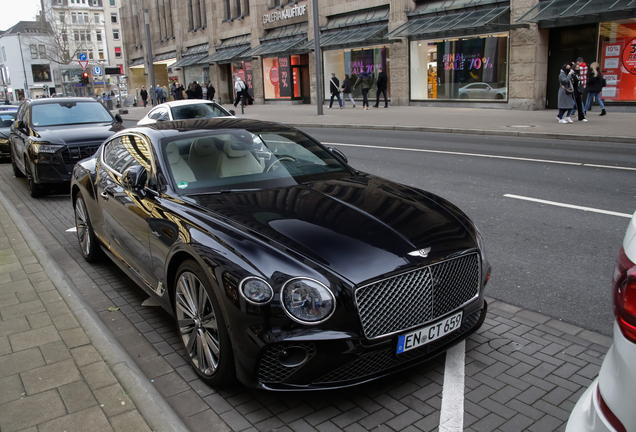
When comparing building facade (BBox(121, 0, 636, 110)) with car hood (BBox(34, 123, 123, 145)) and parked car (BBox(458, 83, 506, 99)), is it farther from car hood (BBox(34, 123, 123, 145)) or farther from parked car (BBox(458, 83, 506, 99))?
car hood (BBox(34, 123, 123, 145))

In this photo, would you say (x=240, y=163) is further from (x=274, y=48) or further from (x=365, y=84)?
(x=274, y=48)

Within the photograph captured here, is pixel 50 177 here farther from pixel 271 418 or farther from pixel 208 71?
pixel 208 71

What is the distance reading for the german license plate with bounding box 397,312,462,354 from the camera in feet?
10.3

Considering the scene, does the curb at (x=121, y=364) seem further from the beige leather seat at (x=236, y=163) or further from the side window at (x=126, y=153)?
the beige leather seat at (x=236, y=163)

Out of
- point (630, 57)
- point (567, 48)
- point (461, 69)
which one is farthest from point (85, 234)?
point (461, 69)

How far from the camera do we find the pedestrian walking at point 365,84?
1096 inches

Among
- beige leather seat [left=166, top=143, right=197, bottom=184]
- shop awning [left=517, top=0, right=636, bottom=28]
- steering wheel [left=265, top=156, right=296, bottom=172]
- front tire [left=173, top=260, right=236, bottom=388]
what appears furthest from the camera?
shop awning [left=517, top=0, right=636, bottom=28]

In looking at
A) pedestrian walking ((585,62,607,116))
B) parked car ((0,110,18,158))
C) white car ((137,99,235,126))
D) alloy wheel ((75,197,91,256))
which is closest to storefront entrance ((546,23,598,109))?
pedestrian walking ((585,62,607,116))

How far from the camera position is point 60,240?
7.00 metres

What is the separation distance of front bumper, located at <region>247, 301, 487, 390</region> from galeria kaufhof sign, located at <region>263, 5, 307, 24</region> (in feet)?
112

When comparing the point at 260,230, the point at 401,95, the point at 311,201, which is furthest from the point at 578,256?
the point at 401,95

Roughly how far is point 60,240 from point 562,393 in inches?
236

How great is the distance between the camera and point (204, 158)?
14.7 ft

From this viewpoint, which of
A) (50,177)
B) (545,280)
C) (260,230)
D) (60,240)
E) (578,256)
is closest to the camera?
(260,230)
